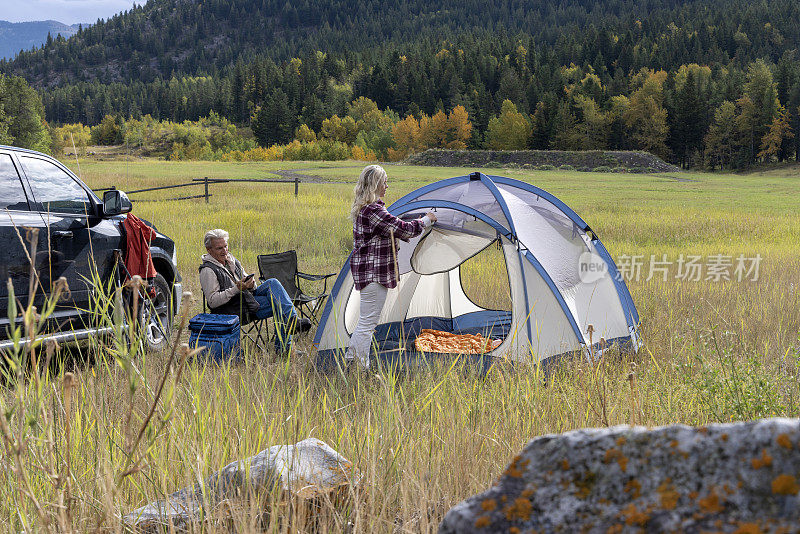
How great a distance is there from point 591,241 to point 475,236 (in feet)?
3.67

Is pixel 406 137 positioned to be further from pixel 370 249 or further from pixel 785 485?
pixel 785 485

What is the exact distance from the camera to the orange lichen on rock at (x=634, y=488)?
88cm

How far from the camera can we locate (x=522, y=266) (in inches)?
196

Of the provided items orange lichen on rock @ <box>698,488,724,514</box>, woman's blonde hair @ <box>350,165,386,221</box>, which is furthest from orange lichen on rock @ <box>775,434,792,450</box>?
woman's blonde hair @ <box>350,165,386,221</box>

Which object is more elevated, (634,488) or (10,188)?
(10,188)

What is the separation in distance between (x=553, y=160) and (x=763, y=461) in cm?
6640

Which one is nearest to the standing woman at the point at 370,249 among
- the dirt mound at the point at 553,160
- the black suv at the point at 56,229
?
the black suv at the point at 56,229

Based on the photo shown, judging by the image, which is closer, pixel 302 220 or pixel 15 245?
pixel 15 245

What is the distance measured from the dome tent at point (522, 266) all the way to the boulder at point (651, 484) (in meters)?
3.39

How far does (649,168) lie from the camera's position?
59.6m

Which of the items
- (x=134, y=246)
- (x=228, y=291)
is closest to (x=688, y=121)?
(x=228, y=291)

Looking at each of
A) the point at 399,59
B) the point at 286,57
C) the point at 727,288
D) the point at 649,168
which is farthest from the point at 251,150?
the point at 727,288

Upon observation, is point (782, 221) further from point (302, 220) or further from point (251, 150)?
point (251, 150)

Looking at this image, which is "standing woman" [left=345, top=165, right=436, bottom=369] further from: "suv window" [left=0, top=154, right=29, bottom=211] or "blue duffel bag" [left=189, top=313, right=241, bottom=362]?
"suv window" [left=0, top=154, right=29, bottom=211]
